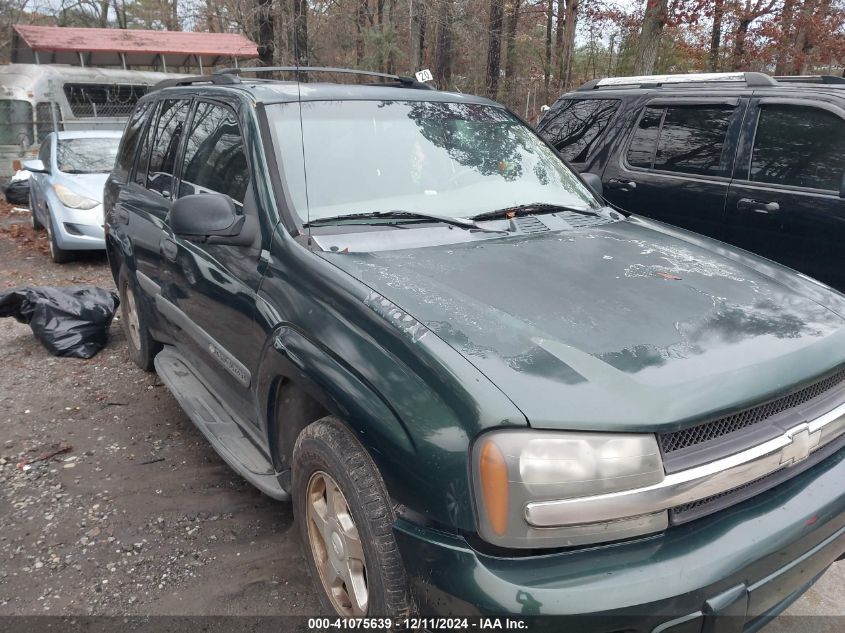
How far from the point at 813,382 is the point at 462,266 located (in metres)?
1.18

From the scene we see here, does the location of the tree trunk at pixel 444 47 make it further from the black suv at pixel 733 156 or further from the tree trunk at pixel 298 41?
the tree trunk at pixel 298 41

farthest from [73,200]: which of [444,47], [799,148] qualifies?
[444,47]

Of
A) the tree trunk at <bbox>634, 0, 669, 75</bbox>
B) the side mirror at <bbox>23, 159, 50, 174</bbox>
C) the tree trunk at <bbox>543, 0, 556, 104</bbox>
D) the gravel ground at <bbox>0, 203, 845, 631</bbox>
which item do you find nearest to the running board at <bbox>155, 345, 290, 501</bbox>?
the gravel ground at <bbox>0, 203, 845, 631</bbox>

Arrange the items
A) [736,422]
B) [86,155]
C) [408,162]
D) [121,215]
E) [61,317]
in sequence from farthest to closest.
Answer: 1. [86,155]
2. [61,317]
3. [121,215]
4. [408,162]
5. [736,422]

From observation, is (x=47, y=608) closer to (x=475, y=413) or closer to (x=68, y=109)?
(x=475, y=413)

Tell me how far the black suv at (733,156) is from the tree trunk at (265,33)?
12.9 m

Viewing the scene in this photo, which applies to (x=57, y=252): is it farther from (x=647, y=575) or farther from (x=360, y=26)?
(x=360, y=26)

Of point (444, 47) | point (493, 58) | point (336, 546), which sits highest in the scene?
point (444, 47)

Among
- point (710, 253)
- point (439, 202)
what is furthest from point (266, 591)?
point (710, 253)

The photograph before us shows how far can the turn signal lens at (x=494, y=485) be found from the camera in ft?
5.33

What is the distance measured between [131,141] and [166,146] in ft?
3.20

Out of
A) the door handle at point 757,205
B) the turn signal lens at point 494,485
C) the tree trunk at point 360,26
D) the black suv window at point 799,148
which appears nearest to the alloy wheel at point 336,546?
the turn signal lens at point 494,485

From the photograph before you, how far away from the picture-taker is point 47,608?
8.40ft

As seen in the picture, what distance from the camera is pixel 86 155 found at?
8.84 metres
